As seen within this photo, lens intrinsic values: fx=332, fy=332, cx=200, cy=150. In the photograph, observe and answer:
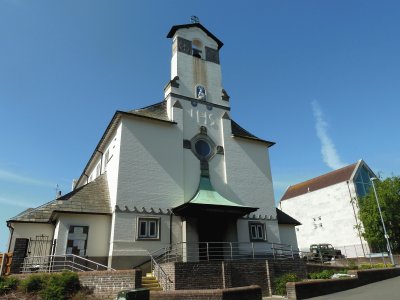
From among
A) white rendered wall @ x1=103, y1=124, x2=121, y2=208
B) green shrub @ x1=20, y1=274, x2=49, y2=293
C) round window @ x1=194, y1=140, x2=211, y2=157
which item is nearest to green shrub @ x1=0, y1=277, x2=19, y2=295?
green shrub @ x1=20, y1=274, x2=49, y2=293

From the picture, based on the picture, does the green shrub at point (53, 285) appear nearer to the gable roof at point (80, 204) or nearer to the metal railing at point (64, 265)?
the metal railing at point (64, 265)

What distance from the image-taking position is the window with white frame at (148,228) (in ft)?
62.3

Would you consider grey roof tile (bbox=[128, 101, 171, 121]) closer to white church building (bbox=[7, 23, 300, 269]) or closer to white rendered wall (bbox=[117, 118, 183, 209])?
white church building (bbox=[7, 23, 300, 269])

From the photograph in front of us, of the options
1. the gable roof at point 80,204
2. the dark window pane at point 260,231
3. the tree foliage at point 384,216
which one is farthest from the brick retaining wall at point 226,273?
the tree foliage at point 384,216

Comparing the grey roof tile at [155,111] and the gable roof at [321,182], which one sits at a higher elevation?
the gable roof at [321,182]

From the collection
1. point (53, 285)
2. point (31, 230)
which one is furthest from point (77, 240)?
point (31, 230)

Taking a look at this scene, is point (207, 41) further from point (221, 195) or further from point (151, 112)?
point (221, 195)

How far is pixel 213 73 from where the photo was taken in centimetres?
2662

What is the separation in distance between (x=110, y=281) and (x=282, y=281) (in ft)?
27.6

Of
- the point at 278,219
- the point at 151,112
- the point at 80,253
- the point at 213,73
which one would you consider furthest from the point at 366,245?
the point at 80,253

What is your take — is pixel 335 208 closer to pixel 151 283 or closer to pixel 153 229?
pixel 153 229

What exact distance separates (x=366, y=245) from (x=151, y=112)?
95.7 feet

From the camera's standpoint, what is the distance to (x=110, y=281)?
13.9 metres

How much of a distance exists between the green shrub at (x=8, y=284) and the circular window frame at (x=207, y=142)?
1259 cm
